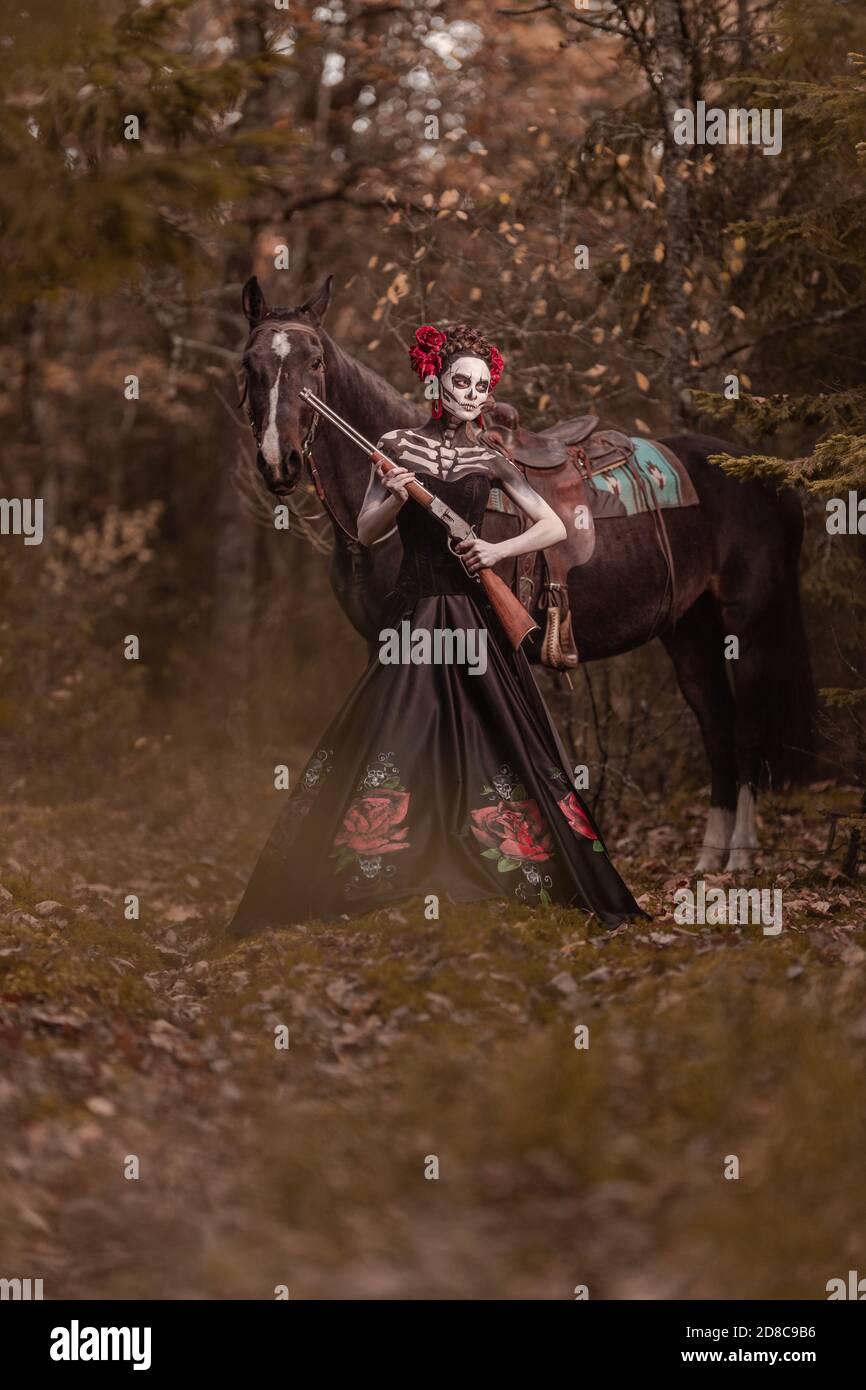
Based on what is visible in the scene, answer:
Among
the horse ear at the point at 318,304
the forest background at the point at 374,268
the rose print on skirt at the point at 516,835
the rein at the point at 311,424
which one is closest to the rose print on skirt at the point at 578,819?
the rose print on skirt at the point at 516,835

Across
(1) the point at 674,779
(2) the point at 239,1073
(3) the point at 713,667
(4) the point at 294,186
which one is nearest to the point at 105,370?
(4) the point at 294,186

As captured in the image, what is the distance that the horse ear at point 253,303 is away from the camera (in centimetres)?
756

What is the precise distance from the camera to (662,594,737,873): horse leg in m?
9.69

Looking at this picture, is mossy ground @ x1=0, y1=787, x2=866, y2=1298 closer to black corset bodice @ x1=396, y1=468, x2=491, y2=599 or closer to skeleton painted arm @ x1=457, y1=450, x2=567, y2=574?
black corset bodice @ x1=396, y1=468, x2=491, y2=599

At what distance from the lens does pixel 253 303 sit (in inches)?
300

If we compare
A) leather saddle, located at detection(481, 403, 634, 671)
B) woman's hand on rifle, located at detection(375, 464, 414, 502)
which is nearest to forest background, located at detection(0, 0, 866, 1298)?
leather saddle, located at detection(481, 403, 634, 671)

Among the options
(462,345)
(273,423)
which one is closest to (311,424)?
(273,423)

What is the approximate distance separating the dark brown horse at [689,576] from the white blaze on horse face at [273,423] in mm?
12

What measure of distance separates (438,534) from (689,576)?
7.91ft

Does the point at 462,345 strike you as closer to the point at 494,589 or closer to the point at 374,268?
the point at 494,589

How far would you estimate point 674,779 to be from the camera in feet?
40.0
